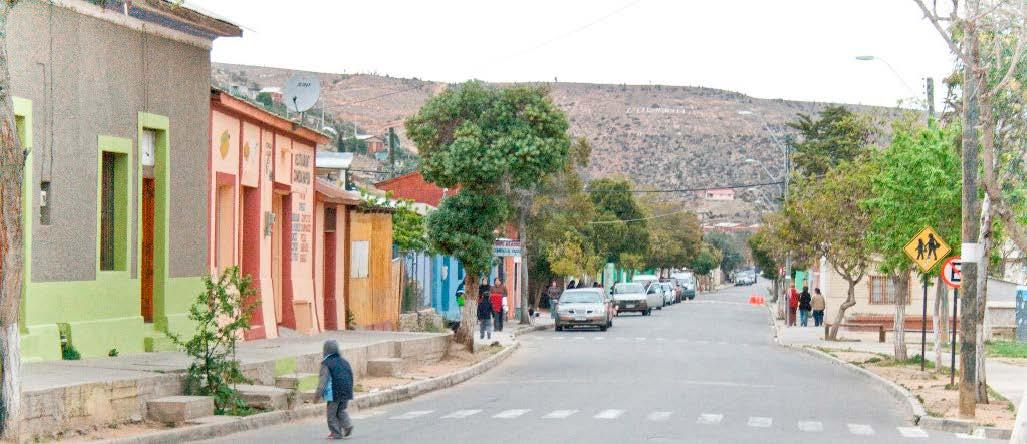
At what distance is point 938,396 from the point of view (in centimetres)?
2305

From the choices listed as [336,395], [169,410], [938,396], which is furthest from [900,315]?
[169,410]

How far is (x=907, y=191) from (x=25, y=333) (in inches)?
671

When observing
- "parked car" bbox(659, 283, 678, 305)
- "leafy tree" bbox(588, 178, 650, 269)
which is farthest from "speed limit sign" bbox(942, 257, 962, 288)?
"parked car" bbox(659, 283, 678, 305)

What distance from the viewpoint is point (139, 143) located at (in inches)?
786

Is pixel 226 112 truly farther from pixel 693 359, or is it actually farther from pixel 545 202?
pixel 545 202

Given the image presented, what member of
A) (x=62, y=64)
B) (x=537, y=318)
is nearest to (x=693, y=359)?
(x=62, y=64)

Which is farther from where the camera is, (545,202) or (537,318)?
(537,318)

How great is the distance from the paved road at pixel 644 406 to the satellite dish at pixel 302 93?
280 inches

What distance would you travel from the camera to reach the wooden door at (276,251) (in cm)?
2711

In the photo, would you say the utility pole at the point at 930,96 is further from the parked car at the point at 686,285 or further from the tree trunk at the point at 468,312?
the parked car at the point at 686,285

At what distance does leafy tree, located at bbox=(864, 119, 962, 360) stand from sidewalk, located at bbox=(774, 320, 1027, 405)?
2.94 m

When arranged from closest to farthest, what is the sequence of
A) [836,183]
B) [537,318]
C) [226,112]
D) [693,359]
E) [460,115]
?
[226,112] < [460,115] < [693,359] < [836,183] < [537,318]

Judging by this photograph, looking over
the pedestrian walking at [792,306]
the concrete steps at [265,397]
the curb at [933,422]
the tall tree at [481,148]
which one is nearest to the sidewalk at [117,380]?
the concrete steps at [265,397]

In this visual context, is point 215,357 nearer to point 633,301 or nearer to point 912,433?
point 912,433
